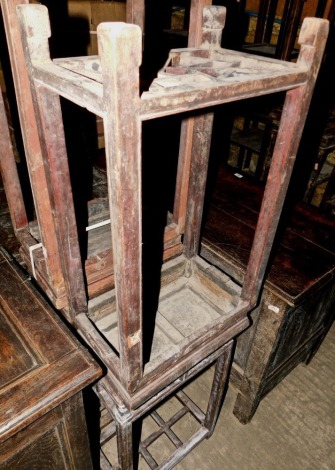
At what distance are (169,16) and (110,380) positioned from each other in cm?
617

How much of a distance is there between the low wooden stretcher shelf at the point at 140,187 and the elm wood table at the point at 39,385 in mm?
A: 141

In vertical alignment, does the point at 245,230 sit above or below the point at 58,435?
above

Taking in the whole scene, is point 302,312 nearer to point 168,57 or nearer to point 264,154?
point 168,57

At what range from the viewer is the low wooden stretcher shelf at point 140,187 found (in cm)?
91

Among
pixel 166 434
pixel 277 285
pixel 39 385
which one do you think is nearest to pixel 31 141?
pixel 39 385

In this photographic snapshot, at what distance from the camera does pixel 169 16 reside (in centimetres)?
593

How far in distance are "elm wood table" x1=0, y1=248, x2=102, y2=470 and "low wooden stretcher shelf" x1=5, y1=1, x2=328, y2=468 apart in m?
0.14

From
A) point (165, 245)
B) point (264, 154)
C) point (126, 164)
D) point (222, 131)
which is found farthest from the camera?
point (222, 131)

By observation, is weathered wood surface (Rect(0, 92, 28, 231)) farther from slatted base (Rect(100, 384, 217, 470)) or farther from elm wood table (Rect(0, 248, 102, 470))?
slatted base (Rect(100, 384, 217, 470))

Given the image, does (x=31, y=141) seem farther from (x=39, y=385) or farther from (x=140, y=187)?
(x=39, y=385)

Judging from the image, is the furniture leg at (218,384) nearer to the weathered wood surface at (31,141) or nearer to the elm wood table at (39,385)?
the elm wood table at (39,385)

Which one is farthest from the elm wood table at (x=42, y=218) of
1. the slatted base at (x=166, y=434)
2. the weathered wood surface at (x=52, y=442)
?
the slatted base at (x=166, y=434)

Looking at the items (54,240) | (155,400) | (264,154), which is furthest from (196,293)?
(264,154)

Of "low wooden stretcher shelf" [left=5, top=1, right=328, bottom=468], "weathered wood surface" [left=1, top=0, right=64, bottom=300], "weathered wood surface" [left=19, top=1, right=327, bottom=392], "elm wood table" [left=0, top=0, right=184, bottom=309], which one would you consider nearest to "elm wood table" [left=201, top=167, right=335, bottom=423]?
"low wooden stretcher shelf" [left=5, top=1, right=328, bottom=468]
